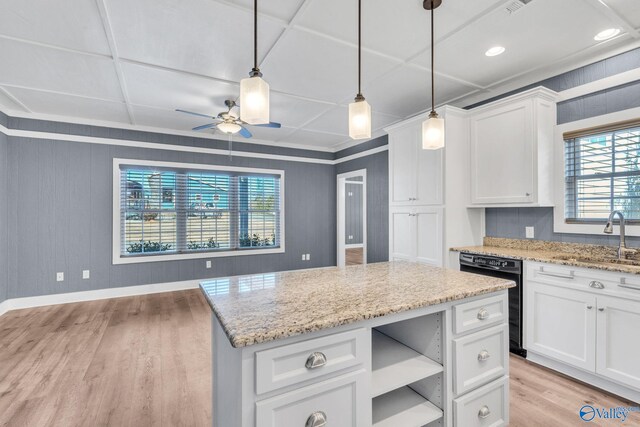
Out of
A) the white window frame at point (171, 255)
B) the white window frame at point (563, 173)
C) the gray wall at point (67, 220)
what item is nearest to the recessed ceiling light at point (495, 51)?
the white window frame at point (563, 173)

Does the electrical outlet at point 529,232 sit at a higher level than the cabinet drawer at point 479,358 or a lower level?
higher

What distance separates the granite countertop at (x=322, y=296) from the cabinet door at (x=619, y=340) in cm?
109

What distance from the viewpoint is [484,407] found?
159 cm

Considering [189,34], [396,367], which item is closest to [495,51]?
[189,34]

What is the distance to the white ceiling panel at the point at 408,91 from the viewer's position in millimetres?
3051

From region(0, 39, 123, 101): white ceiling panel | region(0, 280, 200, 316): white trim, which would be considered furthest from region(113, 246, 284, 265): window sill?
region(0, 39, 123, 101): white ceiling panel

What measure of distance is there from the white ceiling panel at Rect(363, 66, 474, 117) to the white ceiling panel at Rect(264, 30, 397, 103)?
194 millimetres

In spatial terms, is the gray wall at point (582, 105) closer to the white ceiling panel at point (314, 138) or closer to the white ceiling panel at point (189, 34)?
the white ceiling panel at point (189, 34)

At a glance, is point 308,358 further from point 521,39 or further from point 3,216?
point 3,216

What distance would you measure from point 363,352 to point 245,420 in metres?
0.49

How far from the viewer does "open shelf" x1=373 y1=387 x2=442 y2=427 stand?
4.57 feet

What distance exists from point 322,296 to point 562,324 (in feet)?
7.17

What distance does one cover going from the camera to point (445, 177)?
3258 mm

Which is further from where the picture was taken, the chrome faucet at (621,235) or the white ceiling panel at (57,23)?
the chrome faucet at (621,235)
